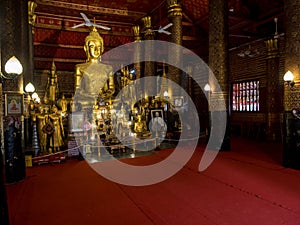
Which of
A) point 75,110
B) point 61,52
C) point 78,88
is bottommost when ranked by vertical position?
point 75,110

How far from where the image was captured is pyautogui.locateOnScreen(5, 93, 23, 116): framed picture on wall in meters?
4.48

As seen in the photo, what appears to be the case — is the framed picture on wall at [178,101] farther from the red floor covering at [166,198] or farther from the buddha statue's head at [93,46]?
the red floor covering at [166,198]

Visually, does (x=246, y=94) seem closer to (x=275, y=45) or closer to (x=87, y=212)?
(x=275, y=45)

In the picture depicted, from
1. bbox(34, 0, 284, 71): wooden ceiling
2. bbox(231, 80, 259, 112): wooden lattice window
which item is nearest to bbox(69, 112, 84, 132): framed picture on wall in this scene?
bbox(34, 0, 284, 71): wooden ceiling

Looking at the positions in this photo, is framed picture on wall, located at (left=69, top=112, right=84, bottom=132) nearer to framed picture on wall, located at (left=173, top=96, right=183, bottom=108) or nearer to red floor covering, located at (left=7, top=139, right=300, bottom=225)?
red floor covering, located at (left=7, top=139, right=300, bottom=225)

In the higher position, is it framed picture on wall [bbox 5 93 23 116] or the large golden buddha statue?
the large golden buddha statue

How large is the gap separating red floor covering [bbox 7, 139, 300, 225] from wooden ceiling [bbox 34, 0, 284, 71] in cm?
761

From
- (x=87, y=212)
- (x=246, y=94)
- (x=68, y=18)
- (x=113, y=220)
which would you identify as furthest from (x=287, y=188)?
(x=68, y=18)

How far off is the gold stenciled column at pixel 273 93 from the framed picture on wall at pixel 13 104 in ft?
31.2

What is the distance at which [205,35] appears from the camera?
43.5 feet

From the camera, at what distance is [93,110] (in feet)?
25.4

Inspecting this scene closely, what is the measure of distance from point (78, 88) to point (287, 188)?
21.4 feet

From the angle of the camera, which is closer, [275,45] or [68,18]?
[275,45]

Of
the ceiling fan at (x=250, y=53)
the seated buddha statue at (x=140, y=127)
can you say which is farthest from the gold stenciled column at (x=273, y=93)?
the seated buddha statue at (x=140, y=127)
